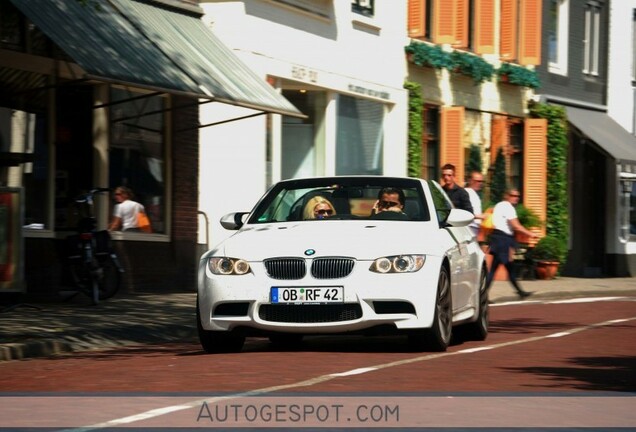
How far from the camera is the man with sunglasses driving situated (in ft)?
47.3

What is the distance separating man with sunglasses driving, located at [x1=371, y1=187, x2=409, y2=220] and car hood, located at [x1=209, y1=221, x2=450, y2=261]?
1.24 ft

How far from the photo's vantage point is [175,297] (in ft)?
71.9

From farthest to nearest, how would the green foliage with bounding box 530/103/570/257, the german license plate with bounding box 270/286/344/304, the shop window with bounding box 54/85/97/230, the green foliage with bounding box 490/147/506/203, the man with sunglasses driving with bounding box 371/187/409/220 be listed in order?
the green foliage with bounding box 530/103/570/257 < the green foliage with bounding box 490/147/506/203 < the shop window with bounding box 54/85/97/230 < the man with sunglasses driving with bounding box 371/187/409/220 < the german license plate with bounding box 270/286/344/304

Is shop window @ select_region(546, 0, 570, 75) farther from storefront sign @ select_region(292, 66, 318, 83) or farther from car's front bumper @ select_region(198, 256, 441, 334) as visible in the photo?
car's front bumper @ select_region(198, 256, 441, 334)

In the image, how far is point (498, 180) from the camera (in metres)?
35.8

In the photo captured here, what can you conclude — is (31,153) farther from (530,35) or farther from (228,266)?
(530,35)

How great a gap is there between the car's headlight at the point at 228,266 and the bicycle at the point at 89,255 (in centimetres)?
614

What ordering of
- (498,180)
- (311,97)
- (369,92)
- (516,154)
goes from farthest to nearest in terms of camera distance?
(516,154)
(498,180)
(369,92)
(311,97)

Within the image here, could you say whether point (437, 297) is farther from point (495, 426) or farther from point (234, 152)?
point (234, 152)

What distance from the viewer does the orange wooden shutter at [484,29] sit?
34.7 metres

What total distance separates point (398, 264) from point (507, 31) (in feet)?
76.8

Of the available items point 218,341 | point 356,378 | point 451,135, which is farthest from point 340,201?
point 451,135

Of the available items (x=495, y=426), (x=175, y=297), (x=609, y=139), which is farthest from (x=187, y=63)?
(x=609, y=139)

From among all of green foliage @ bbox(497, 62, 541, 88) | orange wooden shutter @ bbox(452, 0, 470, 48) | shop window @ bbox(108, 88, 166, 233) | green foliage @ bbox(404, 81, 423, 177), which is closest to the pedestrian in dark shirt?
shop window @ bbox(108, 88, 166, 233)
